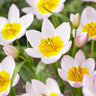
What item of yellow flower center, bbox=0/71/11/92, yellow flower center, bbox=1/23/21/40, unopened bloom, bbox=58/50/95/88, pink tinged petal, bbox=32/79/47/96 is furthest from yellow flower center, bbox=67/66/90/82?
yellow flower center, bbox=1/23/21/40

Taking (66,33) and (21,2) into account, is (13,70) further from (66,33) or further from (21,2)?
(21,2)

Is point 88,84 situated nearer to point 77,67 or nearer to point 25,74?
point 77,67

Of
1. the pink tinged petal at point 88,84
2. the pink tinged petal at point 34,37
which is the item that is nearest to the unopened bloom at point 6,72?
the pink tinged petal at point 34,37

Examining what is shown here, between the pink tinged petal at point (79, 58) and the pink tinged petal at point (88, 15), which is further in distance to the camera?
the pink tinged petal at point (88, 15)

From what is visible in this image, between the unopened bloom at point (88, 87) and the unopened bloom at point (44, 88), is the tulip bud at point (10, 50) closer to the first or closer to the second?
the unopened bloom at point (44, 88)

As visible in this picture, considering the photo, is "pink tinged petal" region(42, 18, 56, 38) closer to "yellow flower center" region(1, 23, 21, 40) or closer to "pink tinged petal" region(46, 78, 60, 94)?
"yellow flower center" region(1, 23, 21, 40)

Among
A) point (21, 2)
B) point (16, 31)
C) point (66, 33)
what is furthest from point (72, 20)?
point (21, 2)
